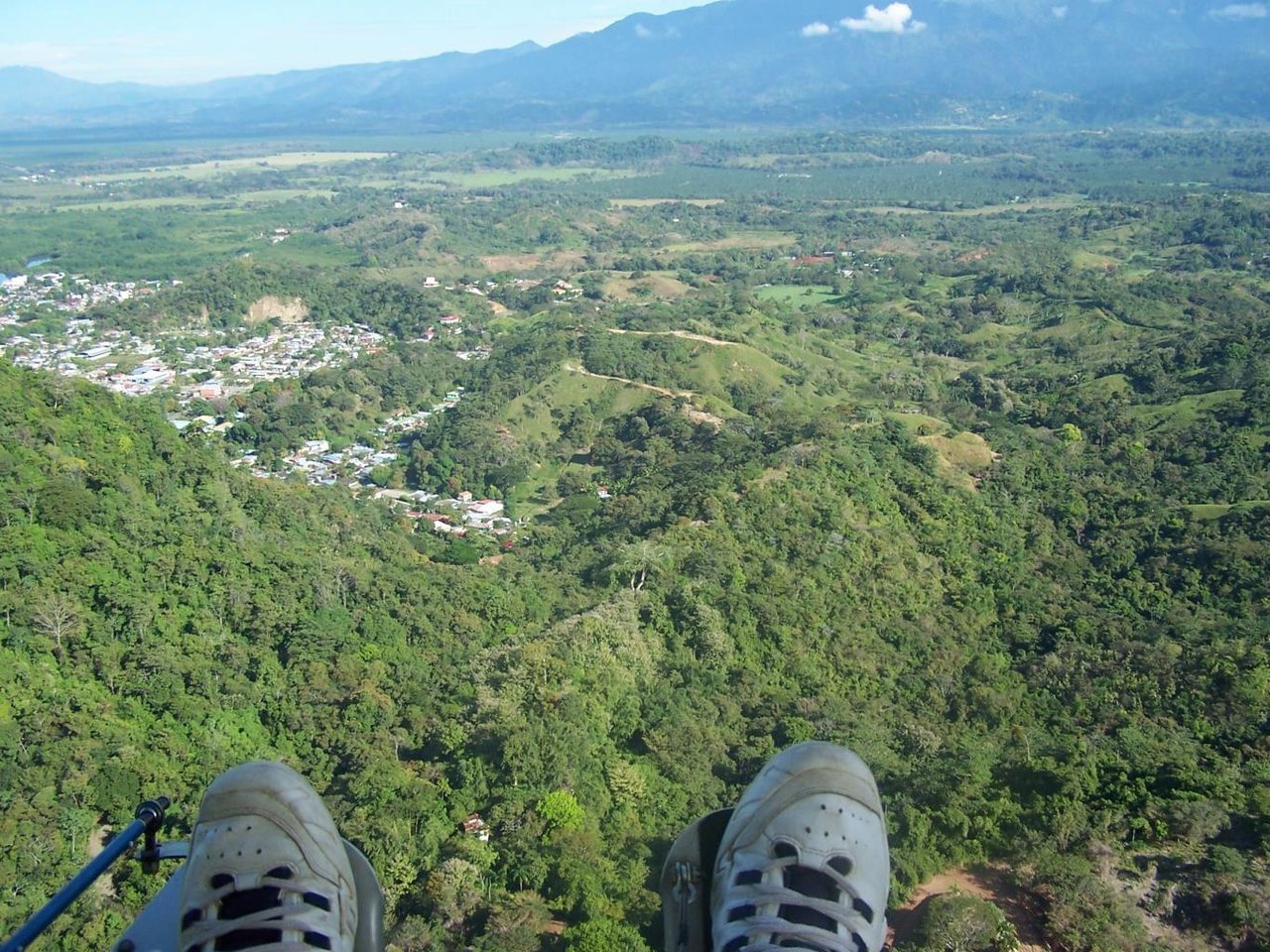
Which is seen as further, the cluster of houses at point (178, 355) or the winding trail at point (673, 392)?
the cluster of houses at point (178, 355)

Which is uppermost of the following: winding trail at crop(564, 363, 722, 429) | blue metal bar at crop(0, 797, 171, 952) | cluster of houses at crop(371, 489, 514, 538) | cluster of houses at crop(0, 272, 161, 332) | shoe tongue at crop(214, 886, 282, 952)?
blue metal bar at crop(0, 797, 171, 952)

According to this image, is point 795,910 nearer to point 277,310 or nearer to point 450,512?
point 450,512

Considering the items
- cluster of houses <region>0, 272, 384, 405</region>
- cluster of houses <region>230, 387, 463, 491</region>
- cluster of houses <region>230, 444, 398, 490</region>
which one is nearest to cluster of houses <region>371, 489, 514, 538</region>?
cluster of houses <region>230, 444, 398, 490</region>

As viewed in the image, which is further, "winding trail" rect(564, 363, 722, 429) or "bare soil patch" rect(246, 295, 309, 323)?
"bare soil patch" rect(246, 295, 309, 323)

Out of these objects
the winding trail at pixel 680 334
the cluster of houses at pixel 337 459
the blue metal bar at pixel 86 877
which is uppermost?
the blue metal bar at pixel 86 877

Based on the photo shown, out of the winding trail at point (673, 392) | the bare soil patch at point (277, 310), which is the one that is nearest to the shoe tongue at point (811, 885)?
the winding trail at point (673, 392)

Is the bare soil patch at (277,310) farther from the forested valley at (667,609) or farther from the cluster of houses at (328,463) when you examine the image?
the cluster of houses at (328,463)

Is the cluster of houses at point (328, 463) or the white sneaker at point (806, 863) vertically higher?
the white sneaker at point (806, 863)

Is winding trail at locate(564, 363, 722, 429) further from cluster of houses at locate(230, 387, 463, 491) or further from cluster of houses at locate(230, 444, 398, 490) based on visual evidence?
cluster of houses at locate(230, 444, 398, 490)

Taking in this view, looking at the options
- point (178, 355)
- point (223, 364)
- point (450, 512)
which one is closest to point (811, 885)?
point (450, 512)
